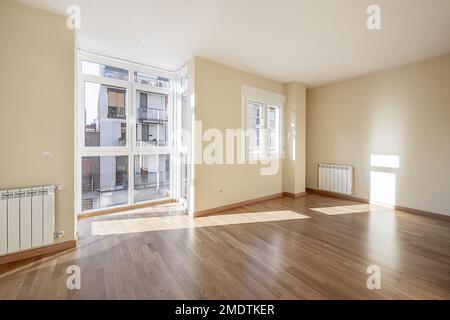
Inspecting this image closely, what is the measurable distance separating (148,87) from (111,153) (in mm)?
1583

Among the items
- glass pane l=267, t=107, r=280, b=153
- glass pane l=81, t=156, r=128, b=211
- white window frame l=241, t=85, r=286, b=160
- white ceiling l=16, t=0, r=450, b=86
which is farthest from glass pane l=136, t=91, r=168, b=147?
glass pane l=267, t=107, r=280, b=153

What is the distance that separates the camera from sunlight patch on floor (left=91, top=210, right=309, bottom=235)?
327 centimetres

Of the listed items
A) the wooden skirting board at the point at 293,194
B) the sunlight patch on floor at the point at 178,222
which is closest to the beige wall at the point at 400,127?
the wooden skirting board at the point at 293,194

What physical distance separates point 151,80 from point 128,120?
40.8 inches

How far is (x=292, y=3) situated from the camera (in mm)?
2369

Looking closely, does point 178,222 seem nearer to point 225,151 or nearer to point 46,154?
point 225,151

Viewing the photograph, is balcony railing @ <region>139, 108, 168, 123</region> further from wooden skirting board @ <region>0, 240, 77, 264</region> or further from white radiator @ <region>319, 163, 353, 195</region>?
white radiator @ <region>319, 163, 353, 195</region>

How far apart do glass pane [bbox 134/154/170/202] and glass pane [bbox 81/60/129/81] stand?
1619 millimetres

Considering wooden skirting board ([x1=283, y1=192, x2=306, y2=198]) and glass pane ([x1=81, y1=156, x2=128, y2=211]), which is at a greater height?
glass pane ([x1=81, y1=156, x2=128, y2=211])

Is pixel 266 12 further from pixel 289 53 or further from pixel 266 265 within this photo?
pixel 266 265

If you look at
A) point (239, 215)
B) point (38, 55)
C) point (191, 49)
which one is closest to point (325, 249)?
point (239, 215)

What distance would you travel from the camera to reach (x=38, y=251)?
8.07 feet

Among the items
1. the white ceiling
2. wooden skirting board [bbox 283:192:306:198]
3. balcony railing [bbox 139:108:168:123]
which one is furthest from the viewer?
wooden skirting board [bbox 283:192:306:198]

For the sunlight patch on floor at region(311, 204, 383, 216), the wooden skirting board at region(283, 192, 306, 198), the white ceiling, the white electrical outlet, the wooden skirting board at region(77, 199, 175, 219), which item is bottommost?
the sunlight patch on floor at region(311, 204, 383, 216)
